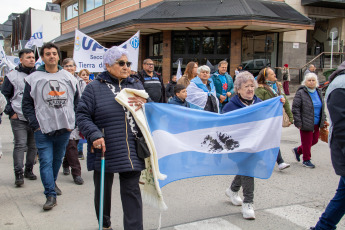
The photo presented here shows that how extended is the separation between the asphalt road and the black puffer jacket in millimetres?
844

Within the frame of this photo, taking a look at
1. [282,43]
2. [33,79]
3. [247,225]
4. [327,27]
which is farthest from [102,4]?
[247,225]

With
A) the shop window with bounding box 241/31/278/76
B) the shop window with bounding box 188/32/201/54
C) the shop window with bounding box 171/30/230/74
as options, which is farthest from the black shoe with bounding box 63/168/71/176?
the shop window with bounding box 241/31/278/76

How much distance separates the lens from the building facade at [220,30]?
16188 mm

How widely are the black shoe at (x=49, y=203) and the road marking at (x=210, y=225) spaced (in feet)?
5.23

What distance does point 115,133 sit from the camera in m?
3.31

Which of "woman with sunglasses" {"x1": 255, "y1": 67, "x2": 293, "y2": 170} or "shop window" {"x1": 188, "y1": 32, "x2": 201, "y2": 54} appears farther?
"shop window" {"x1": 188, "y1": 32, "x2": 201, "y2": 54}

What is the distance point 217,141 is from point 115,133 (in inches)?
55.6

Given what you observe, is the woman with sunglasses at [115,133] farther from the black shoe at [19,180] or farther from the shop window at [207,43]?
the shop window at [207,43]

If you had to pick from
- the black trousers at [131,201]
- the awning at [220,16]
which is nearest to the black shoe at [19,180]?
the black trousers at [131,201]

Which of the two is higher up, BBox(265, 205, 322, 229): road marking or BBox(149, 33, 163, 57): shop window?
BBox(149, 33, 163, 57): shop window

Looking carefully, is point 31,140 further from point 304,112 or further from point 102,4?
point 102,4

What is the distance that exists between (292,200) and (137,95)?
273cm

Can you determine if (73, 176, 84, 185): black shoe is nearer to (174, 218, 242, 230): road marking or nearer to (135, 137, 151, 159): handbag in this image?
(174, 218, 242, 230): road marking

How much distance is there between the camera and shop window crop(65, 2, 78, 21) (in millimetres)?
30587
